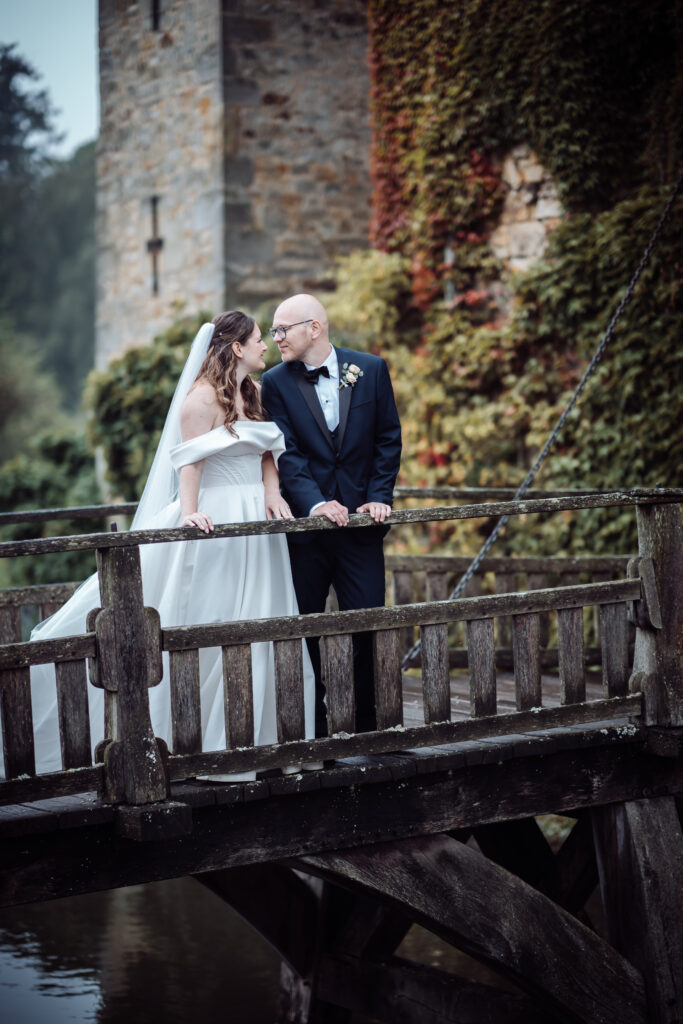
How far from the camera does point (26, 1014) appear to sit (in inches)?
251

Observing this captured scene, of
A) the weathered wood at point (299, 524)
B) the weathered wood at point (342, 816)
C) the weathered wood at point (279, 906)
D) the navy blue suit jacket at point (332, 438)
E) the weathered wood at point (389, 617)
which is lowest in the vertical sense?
the weathered wood at point (279, 906)

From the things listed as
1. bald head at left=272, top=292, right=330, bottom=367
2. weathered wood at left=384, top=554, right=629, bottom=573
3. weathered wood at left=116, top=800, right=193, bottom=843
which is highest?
bald head at left=272, top=292, right=330, bottom=367

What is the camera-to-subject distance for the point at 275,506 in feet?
15.0

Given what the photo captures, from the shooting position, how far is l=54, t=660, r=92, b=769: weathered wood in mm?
3787

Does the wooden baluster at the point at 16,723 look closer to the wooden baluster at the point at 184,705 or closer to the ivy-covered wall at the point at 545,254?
the wooden baluster at the point at 184,705

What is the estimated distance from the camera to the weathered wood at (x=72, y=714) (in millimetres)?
3787

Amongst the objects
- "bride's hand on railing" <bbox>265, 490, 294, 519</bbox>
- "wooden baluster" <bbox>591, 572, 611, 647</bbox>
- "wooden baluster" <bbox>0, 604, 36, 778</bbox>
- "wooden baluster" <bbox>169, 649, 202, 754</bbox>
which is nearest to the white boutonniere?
"bride's hand on railing" <bbox>265, 490, 294, 519</bbox>

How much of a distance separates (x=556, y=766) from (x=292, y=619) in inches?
49.5

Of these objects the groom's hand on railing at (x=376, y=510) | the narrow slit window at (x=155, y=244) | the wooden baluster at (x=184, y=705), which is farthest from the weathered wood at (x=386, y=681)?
the narrow slit window at (x=155, y=244)

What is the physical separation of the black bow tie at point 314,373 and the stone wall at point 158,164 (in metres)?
7.54

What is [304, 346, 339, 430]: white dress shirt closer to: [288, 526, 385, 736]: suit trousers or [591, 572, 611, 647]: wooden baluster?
[288, 526, 385, 736]: suit trousers

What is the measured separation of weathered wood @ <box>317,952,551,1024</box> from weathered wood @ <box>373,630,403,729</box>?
152cm

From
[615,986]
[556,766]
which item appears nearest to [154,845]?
[556,766]

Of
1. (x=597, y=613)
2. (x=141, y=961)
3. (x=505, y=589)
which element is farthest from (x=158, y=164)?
(x=141, y=961)
